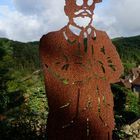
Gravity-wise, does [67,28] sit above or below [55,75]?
above

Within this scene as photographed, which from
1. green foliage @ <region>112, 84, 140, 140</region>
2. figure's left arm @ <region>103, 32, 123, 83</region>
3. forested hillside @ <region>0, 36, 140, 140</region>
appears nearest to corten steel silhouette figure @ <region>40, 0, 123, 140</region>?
figure's left arm @ <region>103, 32, 123, 83</region>

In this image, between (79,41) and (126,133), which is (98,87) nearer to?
(79,41)

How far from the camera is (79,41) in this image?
5879 mm

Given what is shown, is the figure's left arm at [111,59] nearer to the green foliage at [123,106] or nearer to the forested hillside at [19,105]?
the forested hillside at [19,105]

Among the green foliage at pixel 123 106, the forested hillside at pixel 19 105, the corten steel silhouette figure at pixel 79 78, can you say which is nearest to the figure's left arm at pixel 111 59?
the corten steel silhouette figure at pixel 79 78

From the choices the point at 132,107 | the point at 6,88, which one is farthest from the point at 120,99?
the point at 6,88

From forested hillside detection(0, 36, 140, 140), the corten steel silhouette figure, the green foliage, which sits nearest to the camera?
the corten steel silhouette figure

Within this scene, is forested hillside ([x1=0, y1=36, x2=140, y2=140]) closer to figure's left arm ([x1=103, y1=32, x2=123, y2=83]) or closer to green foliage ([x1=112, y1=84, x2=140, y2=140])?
green foliage ([x1=112, y1=84, x2=140, y2=140])

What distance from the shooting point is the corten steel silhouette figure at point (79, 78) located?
18.8ft

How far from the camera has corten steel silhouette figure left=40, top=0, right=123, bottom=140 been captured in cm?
573

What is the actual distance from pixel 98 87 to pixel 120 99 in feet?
34.0

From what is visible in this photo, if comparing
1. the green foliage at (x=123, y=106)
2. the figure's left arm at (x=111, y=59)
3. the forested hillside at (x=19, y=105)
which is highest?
the figure's left arm at (x=111, y=59)

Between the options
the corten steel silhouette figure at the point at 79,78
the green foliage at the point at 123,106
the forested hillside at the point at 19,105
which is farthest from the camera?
the green foliage at the point at 123,106

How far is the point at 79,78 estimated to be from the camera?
5844 mm
